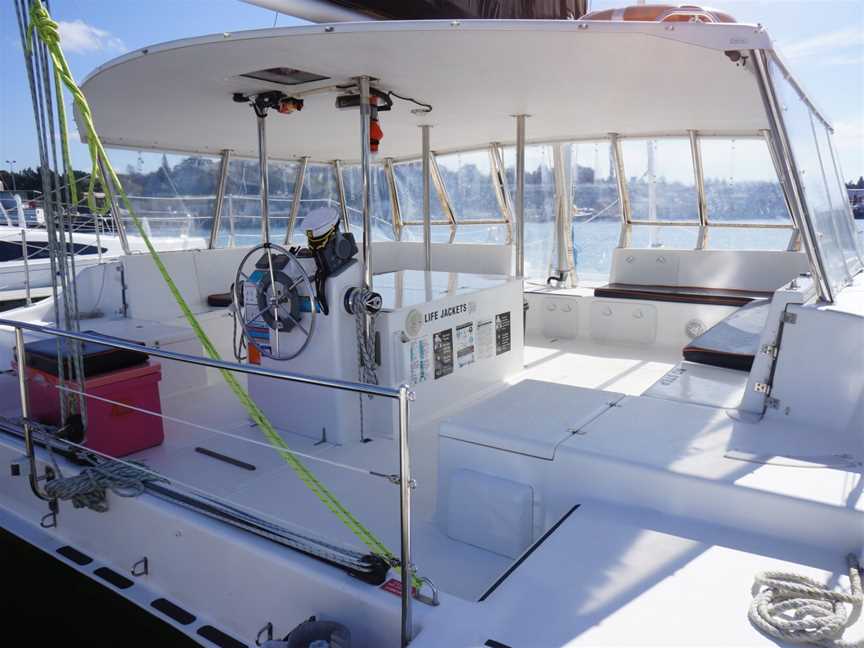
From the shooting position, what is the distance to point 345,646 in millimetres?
1501

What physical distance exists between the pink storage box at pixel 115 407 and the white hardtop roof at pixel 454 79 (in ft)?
4.63

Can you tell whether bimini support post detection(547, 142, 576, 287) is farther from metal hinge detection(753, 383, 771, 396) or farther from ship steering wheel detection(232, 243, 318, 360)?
metal hinge detection(753, 383, 771, 396)

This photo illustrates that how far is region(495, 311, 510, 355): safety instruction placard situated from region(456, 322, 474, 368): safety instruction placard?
11.7 inches

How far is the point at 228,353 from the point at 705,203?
15.8ft

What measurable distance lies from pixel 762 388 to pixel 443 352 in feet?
5.65

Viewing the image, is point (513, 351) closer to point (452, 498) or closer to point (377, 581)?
point (452, 498)

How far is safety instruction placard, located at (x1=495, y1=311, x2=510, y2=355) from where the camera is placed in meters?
4.09

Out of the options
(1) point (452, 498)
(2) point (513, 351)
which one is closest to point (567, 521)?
Result: (1) point (452, 498)

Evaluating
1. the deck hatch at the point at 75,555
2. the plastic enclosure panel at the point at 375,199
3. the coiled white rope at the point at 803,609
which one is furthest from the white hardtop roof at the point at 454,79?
the plastic enclosure panel at the point at 375,199

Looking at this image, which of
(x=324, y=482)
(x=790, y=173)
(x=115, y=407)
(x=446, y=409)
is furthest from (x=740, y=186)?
(x=115, y=407)

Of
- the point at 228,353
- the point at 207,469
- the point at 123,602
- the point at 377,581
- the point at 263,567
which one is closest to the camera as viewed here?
the point at 377,581

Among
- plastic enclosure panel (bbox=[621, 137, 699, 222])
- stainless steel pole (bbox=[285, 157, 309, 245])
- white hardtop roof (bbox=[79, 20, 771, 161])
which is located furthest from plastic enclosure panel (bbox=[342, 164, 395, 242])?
plastic enclosure panel (bbox=[621, 137, 699, 222])

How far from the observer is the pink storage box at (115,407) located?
2869 mm

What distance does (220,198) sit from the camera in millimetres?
6559
